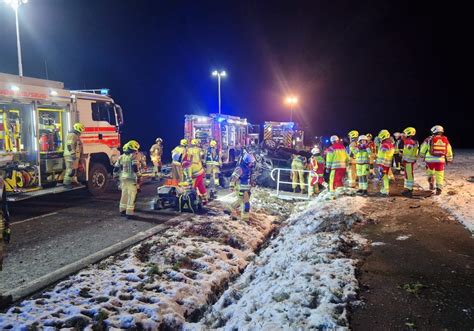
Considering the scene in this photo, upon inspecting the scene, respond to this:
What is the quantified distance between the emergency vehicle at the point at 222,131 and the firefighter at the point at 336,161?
21.1 ft

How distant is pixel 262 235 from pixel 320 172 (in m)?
4.38

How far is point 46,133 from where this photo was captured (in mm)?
10398

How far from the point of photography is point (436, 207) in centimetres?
754

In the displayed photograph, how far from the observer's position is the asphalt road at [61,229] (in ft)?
17.9

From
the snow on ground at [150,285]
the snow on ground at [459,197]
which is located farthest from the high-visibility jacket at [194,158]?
the snow on ground at [459,197]

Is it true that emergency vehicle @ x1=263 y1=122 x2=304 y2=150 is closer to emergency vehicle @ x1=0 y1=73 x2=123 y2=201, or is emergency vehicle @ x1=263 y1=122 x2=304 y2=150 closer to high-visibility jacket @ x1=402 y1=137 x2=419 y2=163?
emergency vehicle @ x1=0 y1=73 x2=123 y2=201

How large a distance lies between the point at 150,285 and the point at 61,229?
3556 mm

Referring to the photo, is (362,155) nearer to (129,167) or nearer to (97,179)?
(129,167)

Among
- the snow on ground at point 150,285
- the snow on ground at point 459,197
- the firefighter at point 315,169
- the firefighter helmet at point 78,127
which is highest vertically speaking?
the firefighter helmet at point 78,127

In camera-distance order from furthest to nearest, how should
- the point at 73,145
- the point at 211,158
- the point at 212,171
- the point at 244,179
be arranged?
the point at 211,158
the point at 212,171
the point at 73,145
the point at 244,179

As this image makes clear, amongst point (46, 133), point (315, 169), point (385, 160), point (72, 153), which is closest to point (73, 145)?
point (72, 153)

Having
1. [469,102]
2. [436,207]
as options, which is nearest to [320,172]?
[436,207]

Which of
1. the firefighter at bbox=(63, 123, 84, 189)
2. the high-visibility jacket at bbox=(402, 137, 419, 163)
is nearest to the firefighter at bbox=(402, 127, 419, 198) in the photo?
the high-visibility jacket at bbox=(402, 137, 419, 163)

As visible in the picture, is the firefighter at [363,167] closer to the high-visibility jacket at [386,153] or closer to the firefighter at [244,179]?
the high-visibility jacket at [386,153]
